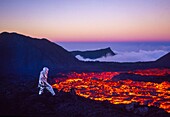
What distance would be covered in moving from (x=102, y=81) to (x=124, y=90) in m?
3.87

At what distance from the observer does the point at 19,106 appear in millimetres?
11258

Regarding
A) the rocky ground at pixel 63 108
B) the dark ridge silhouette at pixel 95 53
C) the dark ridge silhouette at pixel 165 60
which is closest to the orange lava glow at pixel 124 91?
the rocky ground at pixel 63 108

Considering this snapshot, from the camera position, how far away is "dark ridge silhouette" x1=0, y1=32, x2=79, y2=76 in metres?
27.2

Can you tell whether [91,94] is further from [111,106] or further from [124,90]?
[111,106]

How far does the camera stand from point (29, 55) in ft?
100

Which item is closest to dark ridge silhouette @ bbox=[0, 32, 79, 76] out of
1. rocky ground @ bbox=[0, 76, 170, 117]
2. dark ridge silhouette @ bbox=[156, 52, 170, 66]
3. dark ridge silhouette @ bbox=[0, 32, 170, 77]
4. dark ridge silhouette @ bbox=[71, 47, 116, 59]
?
dark ridge silhouette @ bbox=[0, 32, 170, 77]

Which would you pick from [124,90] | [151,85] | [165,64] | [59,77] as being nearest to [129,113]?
[124,90]

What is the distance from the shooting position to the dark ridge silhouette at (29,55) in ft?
89.2

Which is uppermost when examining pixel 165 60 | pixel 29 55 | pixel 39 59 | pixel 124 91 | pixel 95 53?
pixel 95 53

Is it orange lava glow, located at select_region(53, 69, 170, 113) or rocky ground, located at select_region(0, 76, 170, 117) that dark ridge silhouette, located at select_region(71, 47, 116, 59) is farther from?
rocky ground, located at select_region(0, 76, 170, 117)

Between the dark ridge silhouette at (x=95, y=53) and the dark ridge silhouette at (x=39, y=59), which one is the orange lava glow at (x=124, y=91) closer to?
Answer: the dark ridge silhouette at (x=39, y=59)

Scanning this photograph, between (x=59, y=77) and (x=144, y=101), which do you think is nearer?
(x=144, y=101)

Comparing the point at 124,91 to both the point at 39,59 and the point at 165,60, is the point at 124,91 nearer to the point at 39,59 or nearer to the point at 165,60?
the point at 39,59

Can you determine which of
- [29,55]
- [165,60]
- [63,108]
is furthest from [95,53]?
[63,108]
